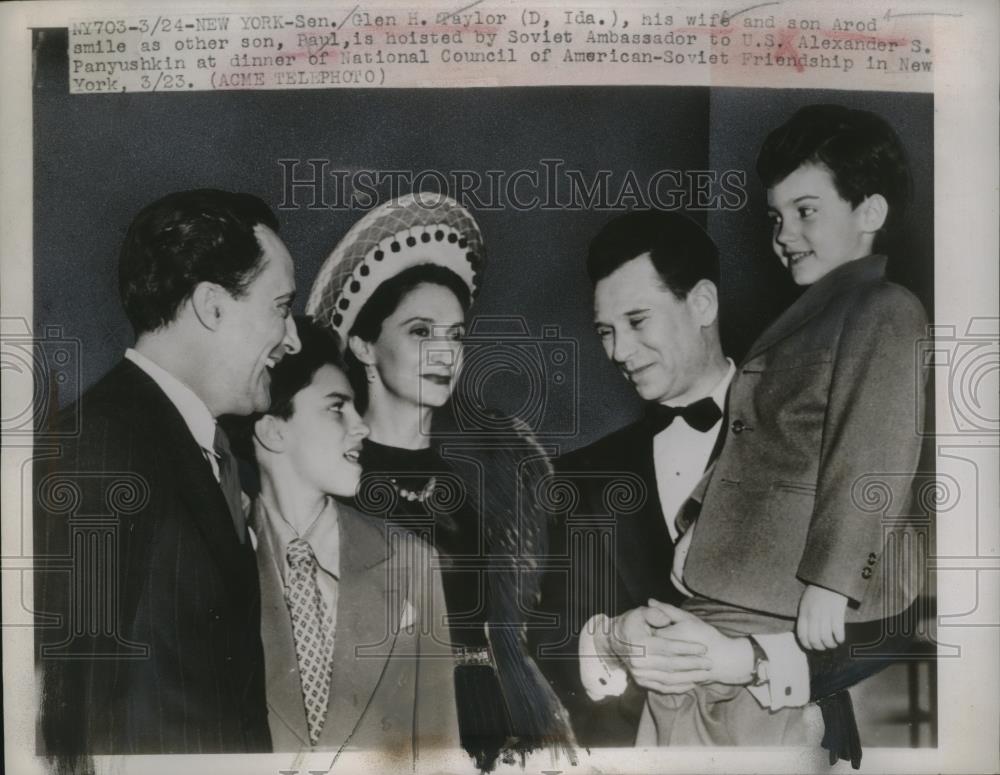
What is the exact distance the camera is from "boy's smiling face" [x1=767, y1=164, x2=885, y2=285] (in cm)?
250

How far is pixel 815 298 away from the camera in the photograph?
2.49 metres

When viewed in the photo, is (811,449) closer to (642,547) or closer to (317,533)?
(642,547)

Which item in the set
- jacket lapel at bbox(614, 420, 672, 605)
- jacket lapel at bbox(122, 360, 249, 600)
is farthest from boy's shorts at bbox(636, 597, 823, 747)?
jacket lapel at bbox(122, 360, 249, 600)

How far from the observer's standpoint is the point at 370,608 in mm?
2498

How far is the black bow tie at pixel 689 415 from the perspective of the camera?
251cm

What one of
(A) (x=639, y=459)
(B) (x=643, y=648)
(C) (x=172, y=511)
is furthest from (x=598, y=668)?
(C) (x=172, y=511)

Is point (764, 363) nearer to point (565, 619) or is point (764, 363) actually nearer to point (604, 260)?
point (604, 260)

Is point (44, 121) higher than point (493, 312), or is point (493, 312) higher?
point (44, 121)

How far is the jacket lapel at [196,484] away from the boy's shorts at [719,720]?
1.15 m

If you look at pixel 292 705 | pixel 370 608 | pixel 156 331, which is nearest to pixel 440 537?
pixel 370 608

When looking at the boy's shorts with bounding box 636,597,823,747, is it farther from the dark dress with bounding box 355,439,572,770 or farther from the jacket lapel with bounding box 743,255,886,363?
the jacket lapel with bounding box 743,255,886,363

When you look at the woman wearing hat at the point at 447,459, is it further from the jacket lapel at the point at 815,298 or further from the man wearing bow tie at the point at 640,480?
the jacket lapel at the point at 815,298

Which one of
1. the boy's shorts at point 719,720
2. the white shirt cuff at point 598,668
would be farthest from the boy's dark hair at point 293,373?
the boy's shorts at point 719,720

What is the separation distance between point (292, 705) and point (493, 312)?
3.84ft
